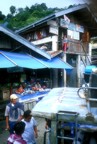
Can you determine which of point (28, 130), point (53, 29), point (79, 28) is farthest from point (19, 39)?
point (79, 28)

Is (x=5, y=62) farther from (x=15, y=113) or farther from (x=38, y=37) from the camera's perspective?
(x=38, y=37)

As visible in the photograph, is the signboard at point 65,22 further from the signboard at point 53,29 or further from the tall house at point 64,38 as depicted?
the signboard at point 53,29

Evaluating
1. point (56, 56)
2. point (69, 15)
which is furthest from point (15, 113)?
point (69, 15)

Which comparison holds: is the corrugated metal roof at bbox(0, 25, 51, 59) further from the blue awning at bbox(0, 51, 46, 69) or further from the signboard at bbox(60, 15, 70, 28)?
the signboard at bbox(60, 15, 70, 28)

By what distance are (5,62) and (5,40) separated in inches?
103

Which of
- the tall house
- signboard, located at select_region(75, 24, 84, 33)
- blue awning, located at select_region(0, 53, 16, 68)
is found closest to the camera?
blue awning, located at select_region(0, 53, 16, 68)

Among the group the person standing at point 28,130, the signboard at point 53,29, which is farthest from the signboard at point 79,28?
the person standing at point 28,130

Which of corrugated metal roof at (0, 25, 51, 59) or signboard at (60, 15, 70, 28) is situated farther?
signboard at (60, 15, 70, 28)

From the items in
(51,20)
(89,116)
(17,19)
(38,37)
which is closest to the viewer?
(89,116)

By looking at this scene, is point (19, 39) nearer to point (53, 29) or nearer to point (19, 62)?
point (19, 62)

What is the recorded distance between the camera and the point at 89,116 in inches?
104

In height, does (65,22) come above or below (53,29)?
above

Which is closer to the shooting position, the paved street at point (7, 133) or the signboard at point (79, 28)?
the paved street at point (7, 133)

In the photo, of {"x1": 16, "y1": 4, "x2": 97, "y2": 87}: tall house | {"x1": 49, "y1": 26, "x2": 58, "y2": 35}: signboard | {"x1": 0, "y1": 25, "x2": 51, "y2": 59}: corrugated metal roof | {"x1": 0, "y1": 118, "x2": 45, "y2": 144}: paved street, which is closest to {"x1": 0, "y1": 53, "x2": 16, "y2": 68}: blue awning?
{"x1": 0, "y1": 25, "x2": 51, "y2": 59}: corrugated metal roof
